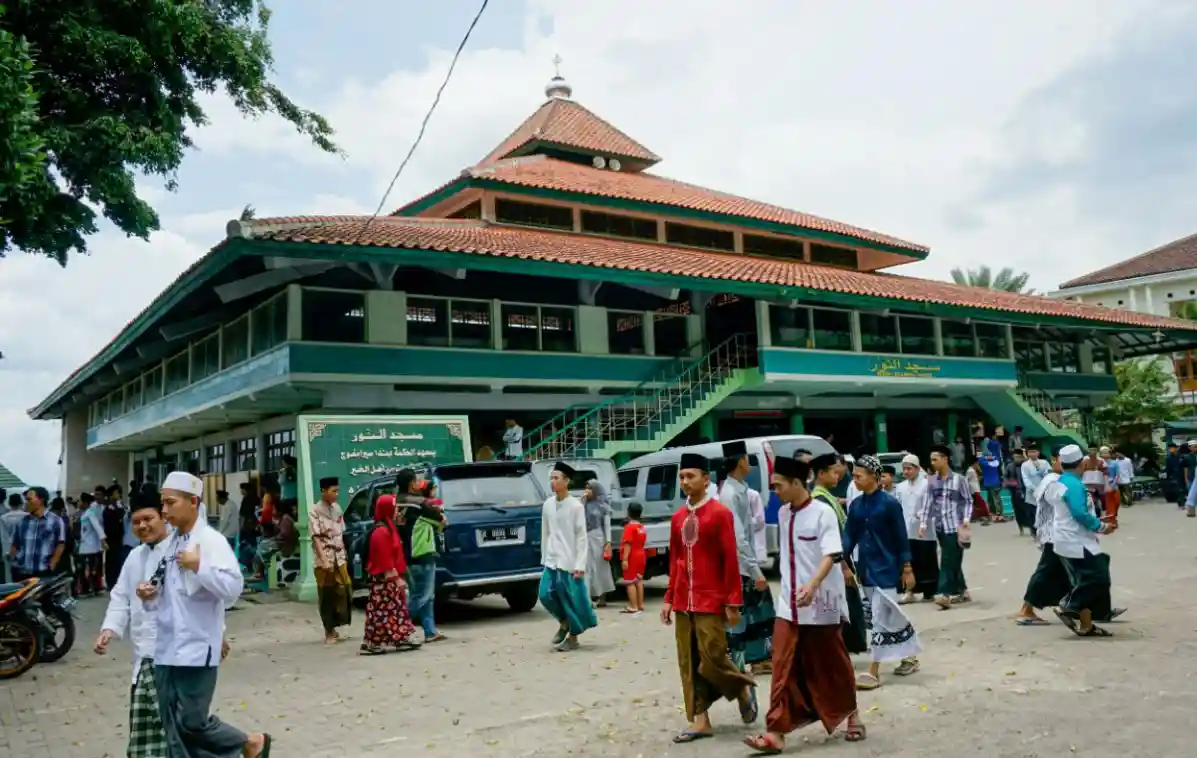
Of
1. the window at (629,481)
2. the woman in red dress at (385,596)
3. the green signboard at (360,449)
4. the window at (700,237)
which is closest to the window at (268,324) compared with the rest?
the green signboard at (360,449)

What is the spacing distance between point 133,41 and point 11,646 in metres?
6.60

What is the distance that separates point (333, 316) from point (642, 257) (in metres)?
6.57

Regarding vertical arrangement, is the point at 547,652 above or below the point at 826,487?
below

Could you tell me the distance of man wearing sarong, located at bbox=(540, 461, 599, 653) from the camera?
28.4 feet

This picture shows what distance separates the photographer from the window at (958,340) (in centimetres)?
2517

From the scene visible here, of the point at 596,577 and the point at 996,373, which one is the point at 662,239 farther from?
the point at 596,577

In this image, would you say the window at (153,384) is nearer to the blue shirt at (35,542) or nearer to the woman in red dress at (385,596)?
the blue shirt at (35,542)

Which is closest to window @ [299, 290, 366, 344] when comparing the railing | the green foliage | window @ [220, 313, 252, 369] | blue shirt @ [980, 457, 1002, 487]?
window @ [220, 313, 252, 369]

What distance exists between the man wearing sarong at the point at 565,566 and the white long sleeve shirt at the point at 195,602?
4575mm

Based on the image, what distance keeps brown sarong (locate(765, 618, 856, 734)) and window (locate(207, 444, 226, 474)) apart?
2158 centimetres

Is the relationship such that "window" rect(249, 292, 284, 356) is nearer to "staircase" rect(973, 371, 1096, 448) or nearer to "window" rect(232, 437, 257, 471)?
"window" rect(232, 437, 257, 471)

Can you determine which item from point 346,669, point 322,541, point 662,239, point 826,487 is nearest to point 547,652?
point 346,669

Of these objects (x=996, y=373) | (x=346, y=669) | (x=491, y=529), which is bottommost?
(x=346, y=669)

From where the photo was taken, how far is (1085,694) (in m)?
5.98
